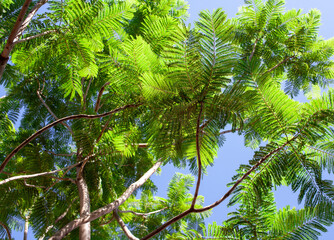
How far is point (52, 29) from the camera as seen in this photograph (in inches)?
51.2

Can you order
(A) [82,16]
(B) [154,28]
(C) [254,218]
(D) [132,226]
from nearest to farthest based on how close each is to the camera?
(C) [254,218] → (A) [82,16] → (B) [154,28] → (D) [132,226]

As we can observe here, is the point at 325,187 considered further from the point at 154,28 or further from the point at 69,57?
the point at 69,57

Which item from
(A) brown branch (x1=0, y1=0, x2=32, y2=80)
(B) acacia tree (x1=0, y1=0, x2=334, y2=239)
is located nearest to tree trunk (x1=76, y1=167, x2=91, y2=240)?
(B) acacia tree (x1=0, y1=0, x2=334, y2=239)

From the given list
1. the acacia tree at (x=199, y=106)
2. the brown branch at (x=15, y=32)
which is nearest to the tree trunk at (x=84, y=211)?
the acacia tree at (x=199, y=106)

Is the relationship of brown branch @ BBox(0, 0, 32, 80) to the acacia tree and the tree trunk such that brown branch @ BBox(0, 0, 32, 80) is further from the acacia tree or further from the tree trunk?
the tree trunk

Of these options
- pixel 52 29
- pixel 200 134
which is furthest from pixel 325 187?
pixel 52 29

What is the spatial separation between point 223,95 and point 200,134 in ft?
0.59

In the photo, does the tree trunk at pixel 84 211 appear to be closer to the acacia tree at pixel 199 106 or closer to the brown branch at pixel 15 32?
the acacia tree at pixel 199 106

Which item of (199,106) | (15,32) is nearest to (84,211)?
(15,32)

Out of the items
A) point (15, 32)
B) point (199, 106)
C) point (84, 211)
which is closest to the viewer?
point (199, 106)

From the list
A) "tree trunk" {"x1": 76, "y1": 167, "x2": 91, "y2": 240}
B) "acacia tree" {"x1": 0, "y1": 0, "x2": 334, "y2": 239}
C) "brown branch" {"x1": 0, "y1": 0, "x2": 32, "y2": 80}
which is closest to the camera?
"acacia tree" {"x1": 0, "y1": 0, "x2": 334, "y2": 239}

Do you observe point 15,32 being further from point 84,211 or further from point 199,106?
point 84,211

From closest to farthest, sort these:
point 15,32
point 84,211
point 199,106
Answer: point 199,106 → point 15,32 → point 84,211

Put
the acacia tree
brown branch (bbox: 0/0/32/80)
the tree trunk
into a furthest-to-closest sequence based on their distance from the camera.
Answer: the tree trunk, brown branch (bbox: 0/0/32/80), the acacia tree
